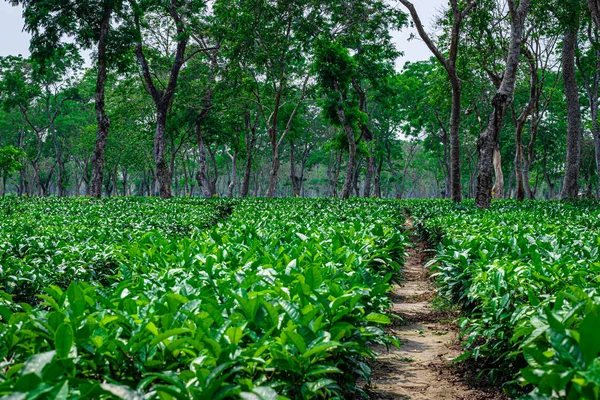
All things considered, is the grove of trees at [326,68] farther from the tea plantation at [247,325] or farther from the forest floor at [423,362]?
the tea plantation at [247,325]

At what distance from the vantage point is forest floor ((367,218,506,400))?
4520 millimetres

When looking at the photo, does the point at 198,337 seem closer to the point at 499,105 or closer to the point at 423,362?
the point at 423,362

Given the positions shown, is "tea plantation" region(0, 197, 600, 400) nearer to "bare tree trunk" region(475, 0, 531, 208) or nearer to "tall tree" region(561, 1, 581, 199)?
"bare tree trunk" region(475, 0, 531, 208)

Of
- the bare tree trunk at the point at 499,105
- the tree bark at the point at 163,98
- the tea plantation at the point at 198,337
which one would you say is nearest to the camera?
the tea plantation at the point at 198,337

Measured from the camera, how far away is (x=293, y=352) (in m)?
2.44

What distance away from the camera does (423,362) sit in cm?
539

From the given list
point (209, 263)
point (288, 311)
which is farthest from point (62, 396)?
point (209, 263)

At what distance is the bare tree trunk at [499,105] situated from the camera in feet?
46.2

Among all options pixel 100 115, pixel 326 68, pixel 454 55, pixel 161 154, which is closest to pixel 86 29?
pixel 100 115

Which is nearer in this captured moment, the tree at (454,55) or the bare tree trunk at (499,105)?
the bare tree trunk at (499,105)

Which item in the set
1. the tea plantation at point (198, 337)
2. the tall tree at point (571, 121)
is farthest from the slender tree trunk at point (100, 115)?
the tea plantation at point (198, 337)

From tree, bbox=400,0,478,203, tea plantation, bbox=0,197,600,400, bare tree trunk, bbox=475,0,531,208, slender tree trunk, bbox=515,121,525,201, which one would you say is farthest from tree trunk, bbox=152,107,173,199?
tea plantation, bbox=0,197,600,400

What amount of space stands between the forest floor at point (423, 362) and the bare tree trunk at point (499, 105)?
741cm

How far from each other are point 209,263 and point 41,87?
4337 centimetres
